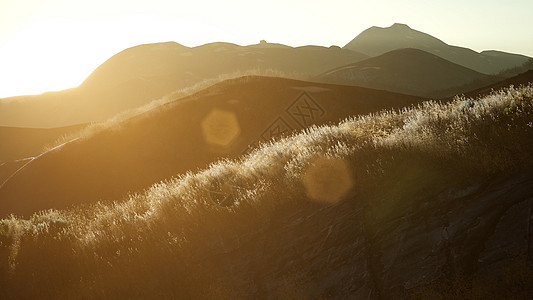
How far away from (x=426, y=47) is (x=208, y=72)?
100 m

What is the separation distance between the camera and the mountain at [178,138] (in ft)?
66.5

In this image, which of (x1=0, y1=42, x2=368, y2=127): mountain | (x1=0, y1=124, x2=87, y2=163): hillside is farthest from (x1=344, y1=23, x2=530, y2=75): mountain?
(x1=0, y1=124, x2=87, y2=163): hillside

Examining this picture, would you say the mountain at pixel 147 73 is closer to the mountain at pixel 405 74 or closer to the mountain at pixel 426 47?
the mountain at pixel 405 74

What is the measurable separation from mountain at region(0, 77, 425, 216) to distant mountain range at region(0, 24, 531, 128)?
19880mm

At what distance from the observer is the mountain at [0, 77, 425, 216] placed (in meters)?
20.3

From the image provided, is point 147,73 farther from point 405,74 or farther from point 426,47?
point 426,47

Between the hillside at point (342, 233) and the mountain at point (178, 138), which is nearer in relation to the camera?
the hillside at point (342, 233)

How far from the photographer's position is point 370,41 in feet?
487

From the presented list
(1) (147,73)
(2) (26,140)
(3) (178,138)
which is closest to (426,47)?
(1) (147,73)

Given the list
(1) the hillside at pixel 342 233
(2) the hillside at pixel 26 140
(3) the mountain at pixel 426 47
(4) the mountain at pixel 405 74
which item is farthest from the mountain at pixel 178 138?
(3) the mountain at pixel 426 47

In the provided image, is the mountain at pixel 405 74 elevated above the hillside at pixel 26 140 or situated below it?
A: above

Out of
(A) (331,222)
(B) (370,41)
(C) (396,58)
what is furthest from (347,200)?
(B) (370,41)

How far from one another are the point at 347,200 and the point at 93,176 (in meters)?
19.9

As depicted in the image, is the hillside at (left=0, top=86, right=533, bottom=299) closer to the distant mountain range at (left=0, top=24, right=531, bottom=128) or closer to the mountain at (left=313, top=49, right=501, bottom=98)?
the distant mountain range at (left=0, top=24, right=531, bottom=128)
